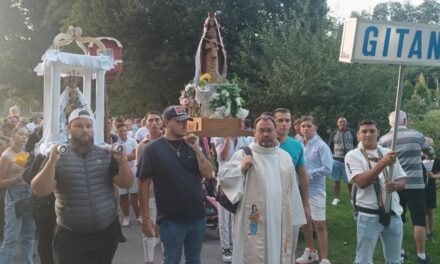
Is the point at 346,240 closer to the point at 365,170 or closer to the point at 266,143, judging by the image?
the point at 365,170

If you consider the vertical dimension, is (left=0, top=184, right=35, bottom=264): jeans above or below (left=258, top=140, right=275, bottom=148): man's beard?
Answer: below

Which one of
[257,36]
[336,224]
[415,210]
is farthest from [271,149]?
[257,36]

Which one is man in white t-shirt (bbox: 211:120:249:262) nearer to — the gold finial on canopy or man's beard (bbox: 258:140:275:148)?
man's beard (bbox: 258:140:275:148)

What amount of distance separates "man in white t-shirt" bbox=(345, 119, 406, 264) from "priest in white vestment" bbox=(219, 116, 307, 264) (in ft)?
2.80

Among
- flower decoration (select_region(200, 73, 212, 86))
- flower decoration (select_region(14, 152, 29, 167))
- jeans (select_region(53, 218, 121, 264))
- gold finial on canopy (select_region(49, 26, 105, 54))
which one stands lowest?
jeans (select_region(53, 218, 121, 264))

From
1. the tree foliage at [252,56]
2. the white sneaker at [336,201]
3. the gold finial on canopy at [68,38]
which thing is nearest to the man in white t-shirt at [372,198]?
the gold finial on canopy at [68,38]

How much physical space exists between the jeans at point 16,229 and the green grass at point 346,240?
387 cm

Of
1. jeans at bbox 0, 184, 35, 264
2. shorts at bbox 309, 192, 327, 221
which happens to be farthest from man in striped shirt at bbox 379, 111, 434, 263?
jeans at bbox 0, 184, 35, 264

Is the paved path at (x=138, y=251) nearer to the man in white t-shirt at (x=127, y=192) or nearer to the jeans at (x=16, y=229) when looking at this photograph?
the man in white t-shirt at (x=127, y=192)

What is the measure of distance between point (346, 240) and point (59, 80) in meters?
5.10

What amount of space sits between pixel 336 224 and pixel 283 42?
1014 centimetres

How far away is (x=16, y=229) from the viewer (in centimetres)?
549

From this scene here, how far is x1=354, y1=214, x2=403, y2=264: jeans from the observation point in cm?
476

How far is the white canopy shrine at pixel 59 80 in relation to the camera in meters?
5.40
